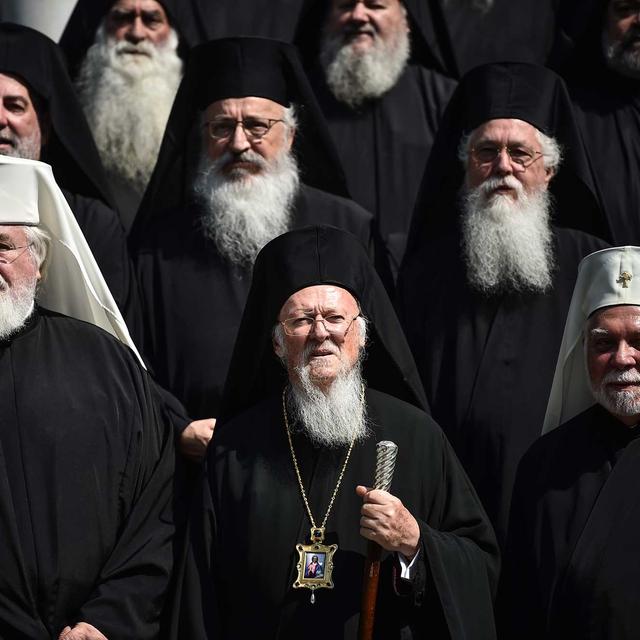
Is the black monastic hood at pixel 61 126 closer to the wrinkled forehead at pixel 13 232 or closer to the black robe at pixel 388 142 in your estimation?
the black robe at pixel 388 142

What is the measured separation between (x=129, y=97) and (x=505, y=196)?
8.87 ft

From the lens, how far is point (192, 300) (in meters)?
7.85

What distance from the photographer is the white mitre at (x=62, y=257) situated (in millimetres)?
6672

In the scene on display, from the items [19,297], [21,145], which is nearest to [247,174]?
[21,145]

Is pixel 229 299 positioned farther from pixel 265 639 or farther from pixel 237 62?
pixel 265 639

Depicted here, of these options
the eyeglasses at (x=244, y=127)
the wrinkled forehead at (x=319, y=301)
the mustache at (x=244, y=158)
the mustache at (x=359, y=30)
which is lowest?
the wrinkled forehead at (x=319, y=301)

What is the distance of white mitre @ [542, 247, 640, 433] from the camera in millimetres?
6805

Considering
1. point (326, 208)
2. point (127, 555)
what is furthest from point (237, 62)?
point (127, 555)

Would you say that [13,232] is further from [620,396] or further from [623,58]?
[623,58]

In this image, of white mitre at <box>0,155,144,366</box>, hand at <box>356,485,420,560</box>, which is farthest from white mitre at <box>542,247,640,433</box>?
white mitre at <box>0,155,144,366</box>

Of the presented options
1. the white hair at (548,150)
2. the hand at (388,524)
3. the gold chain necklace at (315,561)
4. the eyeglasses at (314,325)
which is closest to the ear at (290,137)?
the white hair at (548,150)

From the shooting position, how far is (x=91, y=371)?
6488 mm

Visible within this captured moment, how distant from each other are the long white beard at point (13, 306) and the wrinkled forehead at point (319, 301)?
1.07 meters

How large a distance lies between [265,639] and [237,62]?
3536 millimetres
